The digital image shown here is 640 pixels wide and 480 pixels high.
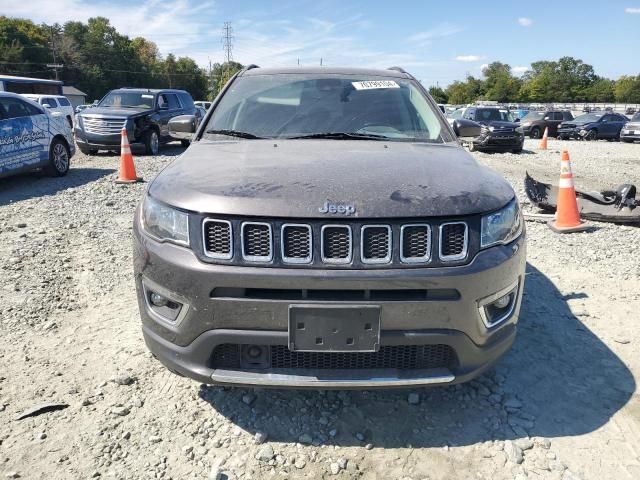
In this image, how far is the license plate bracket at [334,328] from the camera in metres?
2.07

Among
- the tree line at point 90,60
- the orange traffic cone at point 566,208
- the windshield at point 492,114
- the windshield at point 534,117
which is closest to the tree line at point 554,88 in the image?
the tree line at point 90,60

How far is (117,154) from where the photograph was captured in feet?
49.3

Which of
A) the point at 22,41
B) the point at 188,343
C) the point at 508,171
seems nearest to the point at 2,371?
the point at 188,343

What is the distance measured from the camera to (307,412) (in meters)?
2.65

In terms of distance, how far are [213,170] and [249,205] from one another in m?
0.49

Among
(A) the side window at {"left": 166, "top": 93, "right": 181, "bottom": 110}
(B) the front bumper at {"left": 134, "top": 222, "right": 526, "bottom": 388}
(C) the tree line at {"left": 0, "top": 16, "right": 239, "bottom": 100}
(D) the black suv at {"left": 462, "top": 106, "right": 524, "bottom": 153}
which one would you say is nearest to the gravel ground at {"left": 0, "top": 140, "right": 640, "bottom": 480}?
(B) the front bumper at {"left": 134, "top": 222, "right": 526, "bottom": 388}

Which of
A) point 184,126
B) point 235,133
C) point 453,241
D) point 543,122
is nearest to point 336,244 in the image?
point 453,241

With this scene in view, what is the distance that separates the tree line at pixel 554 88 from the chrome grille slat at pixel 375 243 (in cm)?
10261

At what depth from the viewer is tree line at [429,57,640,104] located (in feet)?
332

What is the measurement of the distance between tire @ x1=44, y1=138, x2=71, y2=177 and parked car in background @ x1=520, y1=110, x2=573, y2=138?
24.7m

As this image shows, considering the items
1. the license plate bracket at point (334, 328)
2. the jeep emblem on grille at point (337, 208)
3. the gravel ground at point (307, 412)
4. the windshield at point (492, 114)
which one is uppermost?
the jeep emblem on grille at point (337, 208)

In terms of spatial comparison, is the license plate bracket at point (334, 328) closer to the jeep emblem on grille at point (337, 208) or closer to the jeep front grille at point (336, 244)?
the jeep front grille at point (336, 244)

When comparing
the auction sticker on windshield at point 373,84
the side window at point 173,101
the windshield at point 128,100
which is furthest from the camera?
the side window at point 173,101

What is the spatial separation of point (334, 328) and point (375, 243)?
39 centimetres
